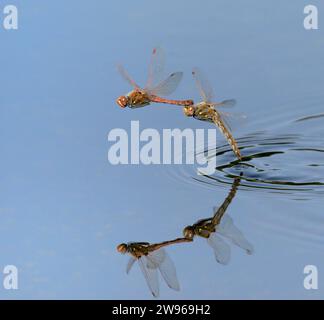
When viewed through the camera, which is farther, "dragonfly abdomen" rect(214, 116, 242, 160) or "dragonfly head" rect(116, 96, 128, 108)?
"dragonfly abdomen" rect(214, 116, 242, 160)

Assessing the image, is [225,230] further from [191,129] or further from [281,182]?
[191,129]

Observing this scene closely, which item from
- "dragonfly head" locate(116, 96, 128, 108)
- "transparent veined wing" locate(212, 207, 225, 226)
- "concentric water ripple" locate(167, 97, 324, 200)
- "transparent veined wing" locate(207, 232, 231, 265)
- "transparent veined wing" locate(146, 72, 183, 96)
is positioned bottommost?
"transparent veined wing" locate(207, 232, 231, 265)

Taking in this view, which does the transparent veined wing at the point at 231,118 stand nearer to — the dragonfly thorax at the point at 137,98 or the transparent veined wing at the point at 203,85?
the transparent veined wing at the point at 203,85

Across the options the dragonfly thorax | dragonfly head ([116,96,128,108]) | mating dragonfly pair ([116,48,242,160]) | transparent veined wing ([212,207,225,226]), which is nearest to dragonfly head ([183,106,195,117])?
mating dragonfly pair ([116,48,242,160])

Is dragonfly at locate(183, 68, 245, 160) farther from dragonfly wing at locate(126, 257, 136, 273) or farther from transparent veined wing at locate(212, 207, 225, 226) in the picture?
dragonfly wing at locate(126, 257, 136, 273)

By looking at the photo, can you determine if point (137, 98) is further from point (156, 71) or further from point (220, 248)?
point (220, 248)

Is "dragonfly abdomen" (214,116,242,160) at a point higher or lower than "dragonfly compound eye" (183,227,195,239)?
higher

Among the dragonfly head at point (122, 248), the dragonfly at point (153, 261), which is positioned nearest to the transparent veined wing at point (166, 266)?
the dragonfly at point (153, 261)
